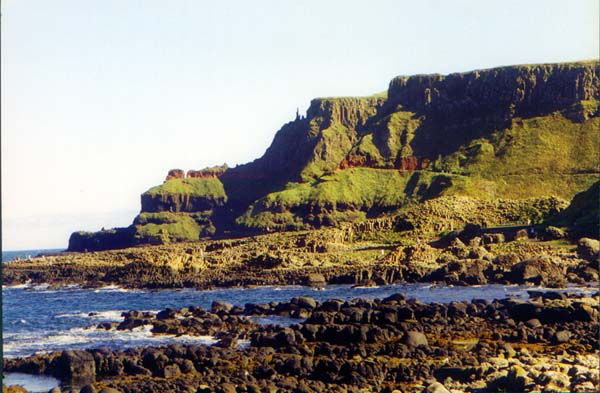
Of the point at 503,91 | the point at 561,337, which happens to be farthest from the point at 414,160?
the point at 561,337

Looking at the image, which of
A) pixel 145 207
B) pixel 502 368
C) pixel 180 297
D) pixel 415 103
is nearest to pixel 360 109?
pixel 415 103

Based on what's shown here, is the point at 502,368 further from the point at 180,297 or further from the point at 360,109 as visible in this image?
the point at 360,109

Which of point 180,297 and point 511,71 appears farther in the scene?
point 511,71

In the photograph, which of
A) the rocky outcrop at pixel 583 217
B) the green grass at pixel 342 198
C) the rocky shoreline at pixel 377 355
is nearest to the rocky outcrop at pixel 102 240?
the green grass at pixel 342 198

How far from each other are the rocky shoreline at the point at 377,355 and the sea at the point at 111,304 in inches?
86.2

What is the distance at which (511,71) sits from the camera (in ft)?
443

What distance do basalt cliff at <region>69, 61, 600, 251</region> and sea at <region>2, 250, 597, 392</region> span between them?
125 feet

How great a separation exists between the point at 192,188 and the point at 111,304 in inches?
4707

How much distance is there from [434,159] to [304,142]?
4907cm

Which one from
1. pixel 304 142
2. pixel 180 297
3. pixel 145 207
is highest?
pixel 304 142

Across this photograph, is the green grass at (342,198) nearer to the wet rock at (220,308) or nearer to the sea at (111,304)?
the sea at (111,304)

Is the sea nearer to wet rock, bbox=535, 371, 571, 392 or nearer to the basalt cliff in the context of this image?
wet rock, bbox=535, 371, 571, 392

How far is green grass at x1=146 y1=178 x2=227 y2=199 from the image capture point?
17712cm

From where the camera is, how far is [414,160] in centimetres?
14012
